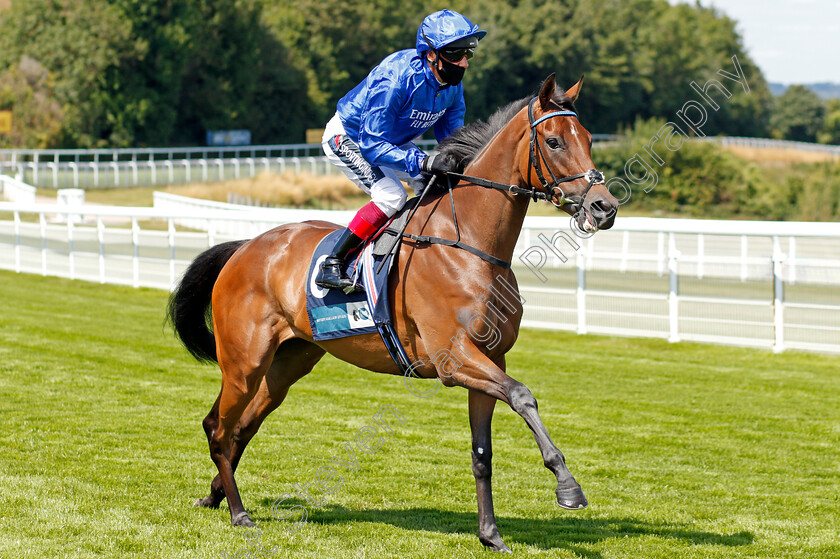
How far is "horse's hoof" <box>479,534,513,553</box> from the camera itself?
3925 millimetres

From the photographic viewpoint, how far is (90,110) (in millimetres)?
37406

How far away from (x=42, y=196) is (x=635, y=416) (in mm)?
24176

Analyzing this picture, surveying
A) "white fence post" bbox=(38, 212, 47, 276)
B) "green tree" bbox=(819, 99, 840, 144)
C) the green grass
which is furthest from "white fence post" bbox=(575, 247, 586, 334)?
"green tree" bbox=(819, 99, 840, 144)

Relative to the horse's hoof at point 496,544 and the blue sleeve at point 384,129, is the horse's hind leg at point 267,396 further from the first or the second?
the horse's hoof at point 496,544

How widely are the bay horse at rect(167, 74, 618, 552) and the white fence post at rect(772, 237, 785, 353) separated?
19.9 ft

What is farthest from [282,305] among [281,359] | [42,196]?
[42,196]

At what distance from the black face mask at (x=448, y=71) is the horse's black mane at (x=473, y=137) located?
222mm

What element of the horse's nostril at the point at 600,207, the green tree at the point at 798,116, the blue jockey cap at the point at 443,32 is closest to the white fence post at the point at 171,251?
the blue jockey cap at the point at 443,32

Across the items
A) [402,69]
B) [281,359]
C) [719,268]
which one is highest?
[402,69]

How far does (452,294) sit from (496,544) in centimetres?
110

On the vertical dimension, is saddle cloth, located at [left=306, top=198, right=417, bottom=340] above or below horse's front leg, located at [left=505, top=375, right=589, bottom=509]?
above

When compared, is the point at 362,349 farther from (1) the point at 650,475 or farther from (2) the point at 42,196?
(2) the point at 42,196

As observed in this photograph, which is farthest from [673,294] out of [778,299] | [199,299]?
[199,299]

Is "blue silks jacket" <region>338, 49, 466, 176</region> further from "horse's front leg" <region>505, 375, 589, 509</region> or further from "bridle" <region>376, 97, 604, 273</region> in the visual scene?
"horse's front leg" <region>505, 375, 589, 509</region>
